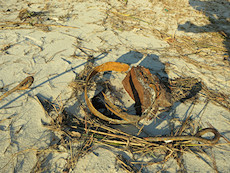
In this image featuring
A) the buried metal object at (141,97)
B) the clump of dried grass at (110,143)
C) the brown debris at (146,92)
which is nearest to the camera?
the clump of dried grass at (110,143)

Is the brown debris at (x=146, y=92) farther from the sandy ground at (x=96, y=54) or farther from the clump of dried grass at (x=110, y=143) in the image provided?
the clump of dried grass at (x=110, y=143)

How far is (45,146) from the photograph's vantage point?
1.82m

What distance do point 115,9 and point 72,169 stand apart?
5259 mm

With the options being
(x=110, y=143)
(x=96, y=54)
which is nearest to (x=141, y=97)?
(x=110, y=143)

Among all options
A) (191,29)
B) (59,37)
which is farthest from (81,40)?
(191,29)

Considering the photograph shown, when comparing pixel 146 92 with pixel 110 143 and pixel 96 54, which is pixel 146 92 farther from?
pixel 96 54

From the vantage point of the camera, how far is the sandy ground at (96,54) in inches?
72.0

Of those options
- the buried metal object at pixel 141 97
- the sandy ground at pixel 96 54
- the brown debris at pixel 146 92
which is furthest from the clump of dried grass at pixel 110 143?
the brown debris at pixel 146 92

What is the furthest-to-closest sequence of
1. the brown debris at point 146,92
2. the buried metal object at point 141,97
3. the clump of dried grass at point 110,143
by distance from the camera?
the brown debris at point 146,92
the buried metal object at point 141,97
the clump of dried grass at point 110,143

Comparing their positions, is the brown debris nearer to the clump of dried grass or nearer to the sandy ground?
the sandy ground

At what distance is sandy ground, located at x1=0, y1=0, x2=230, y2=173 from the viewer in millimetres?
1828

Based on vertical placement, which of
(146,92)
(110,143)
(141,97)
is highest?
(146,92)

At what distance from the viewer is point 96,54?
3.46 metres

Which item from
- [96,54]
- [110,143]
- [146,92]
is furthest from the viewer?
[96,54]
